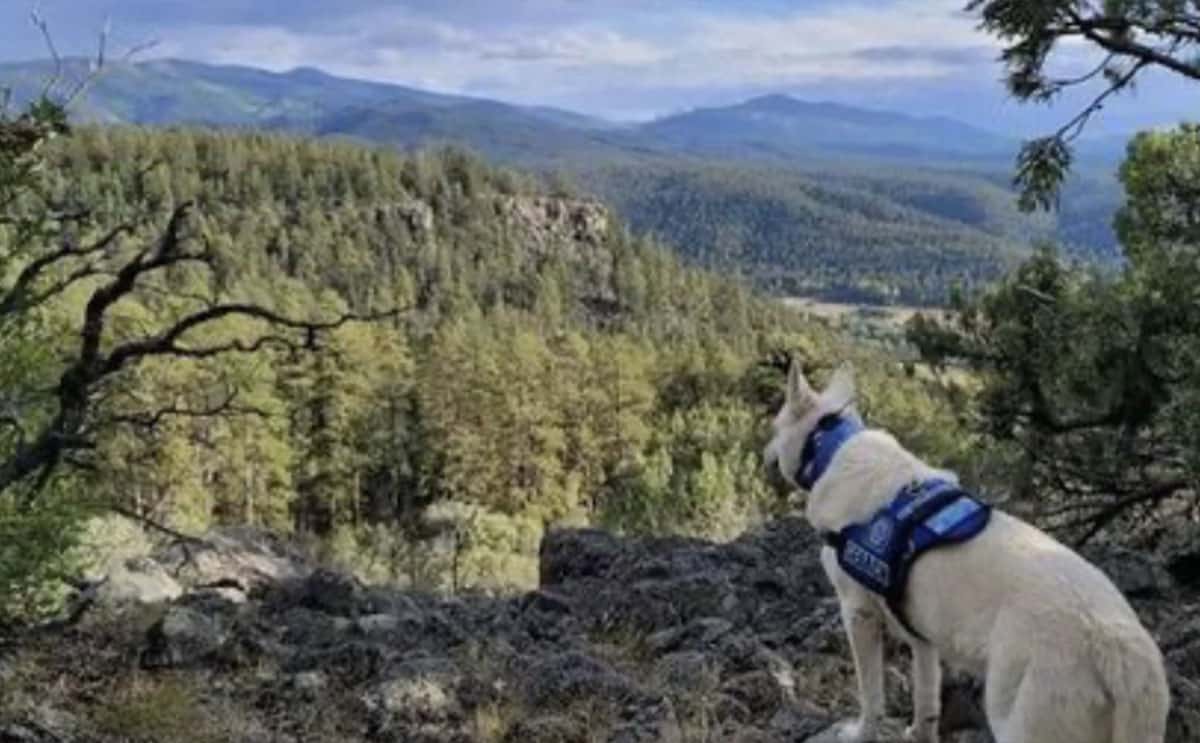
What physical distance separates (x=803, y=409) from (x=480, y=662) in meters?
2.74

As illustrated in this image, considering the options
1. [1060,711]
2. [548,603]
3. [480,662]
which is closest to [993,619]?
[1060,711]

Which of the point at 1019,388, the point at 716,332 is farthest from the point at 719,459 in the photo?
the point at 716,332

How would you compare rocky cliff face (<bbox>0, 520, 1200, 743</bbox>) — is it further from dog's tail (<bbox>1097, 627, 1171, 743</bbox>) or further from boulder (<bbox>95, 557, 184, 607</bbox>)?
dog's tail (<bbox>1097, 627, 1171, 743</bbox>)

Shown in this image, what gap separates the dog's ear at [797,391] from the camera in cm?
632

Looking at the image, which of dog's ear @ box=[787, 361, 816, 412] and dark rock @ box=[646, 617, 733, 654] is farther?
dark rock @ box=[646, 617, 733, 654]

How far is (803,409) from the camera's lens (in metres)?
6.47

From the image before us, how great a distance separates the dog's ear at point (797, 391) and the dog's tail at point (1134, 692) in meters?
1.95

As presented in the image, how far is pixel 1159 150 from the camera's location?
687 inches

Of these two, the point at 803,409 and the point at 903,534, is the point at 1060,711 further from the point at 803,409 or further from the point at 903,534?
the point at 803,409

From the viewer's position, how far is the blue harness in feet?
18.2

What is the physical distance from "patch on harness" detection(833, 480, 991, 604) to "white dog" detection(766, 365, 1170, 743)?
0.05 metres

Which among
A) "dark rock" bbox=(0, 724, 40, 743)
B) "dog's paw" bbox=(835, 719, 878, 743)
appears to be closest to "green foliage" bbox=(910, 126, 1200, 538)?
"dog's paw" bbox=(835, 719, 878, 743)

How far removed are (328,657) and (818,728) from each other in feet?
9.74

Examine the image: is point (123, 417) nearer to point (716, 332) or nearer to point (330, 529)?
point (330, 529)
